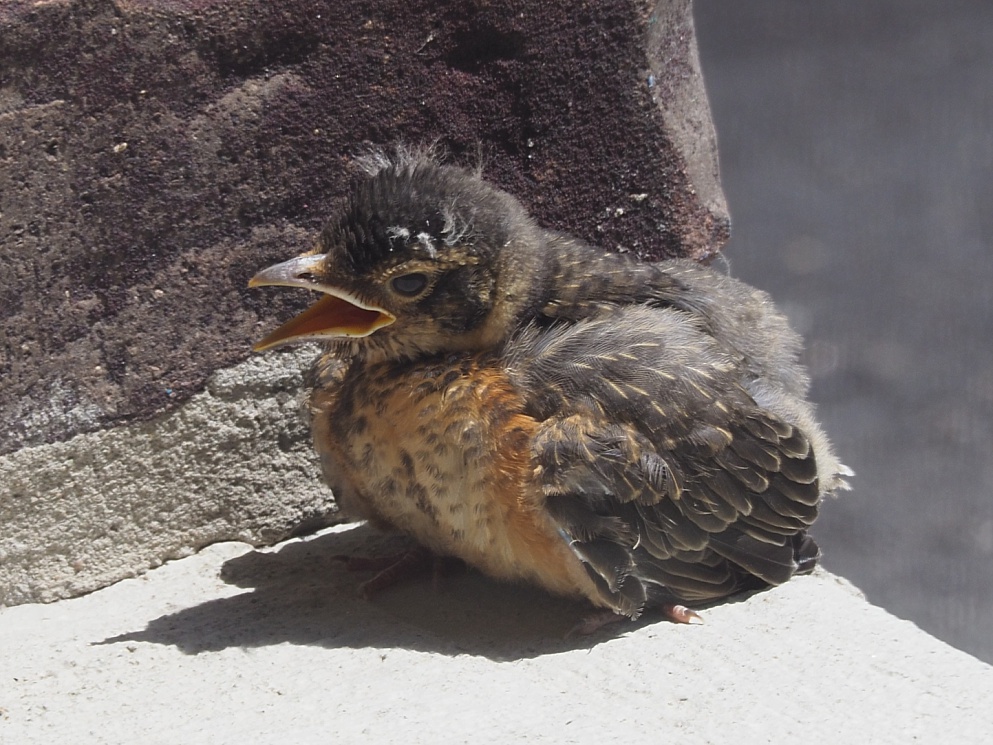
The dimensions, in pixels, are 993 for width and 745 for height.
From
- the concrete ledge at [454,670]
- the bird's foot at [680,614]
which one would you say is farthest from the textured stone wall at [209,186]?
the bird's foot at [680,614]

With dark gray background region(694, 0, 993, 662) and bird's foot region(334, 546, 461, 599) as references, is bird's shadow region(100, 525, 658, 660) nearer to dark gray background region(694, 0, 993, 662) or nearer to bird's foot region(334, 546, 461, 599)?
bird's foot region(334, 546, 461, 599)

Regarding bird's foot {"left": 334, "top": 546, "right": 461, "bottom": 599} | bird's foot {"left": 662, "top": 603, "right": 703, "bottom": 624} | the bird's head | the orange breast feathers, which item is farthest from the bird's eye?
bird's foot {"left": 662, "top": 603, "right": 703, "bottom": 624}

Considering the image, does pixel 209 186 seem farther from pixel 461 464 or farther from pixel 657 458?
pixel 657 458

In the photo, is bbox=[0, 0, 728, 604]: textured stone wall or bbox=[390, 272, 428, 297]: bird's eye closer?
bbox=[390, 272, 428, 297]: bird's eye

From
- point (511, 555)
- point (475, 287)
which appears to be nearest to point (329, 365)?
point (475, 287)

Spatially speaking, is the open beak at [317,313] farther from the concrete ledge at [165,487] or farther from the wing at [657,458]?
the concrete ledge at [165,487]

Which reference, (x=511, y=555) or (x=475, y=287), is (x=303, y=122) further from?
(x=511, y=555)
